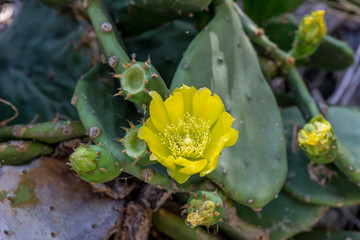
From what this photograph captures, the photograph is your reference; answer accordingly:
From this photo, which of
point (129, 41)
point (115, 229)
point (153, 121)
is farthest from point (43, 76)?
point (153, 121)

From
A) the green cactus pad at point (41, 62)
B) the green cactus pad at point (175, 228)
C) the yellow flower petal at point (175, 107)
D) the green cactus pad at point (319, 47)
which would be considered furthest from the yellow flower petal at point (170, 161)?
the green cactus pad at point (319, 47)

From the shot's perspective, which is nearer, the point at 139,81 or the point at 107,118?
the point at 139,81

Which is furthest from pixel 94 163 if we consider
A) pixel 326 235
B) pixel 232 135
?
pixel 326 235

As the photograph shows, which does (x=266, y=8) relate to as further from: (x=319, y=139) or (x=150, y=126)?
(x=150, y=126)

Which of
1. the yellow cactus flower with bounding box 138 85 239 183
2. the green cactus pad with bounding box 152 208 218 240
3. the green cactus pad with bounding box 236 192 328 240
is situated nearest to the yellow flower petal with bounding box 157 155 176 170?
the yellow cactus flower with bounding box 138 85 239 183

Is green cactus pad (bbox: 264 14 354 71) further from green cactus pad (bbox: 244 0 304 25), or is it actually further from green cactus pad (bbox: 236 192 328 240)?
green cactus pad (bbox: 236 192 328 240)

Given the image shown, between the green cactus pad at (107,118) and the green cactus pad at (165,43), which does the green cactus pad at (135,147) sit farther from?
the green cactus pad at (165,43)

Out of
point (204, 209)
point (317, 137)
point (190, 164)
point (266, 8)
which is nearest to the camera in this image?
point (190, 164)
